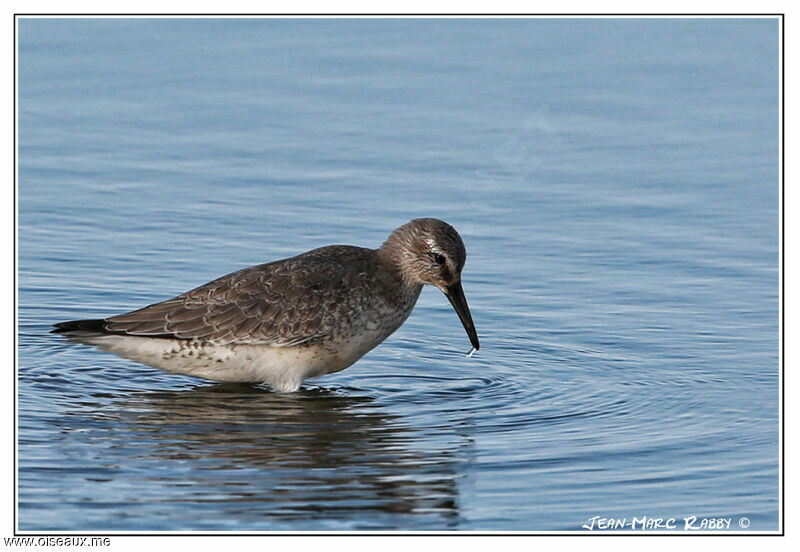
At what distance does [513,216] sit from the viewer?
15.4m

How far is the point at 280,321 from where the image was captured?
11.4 metres

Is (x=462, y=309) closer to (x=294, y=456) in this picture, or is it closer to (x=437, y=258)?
(x=437, y=258)

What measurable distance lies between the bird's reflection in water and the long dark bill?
3.39 ft

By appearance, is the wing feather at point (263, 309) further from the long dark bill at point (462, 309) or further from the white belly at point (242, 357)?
the long dark bill at point (462, 309)

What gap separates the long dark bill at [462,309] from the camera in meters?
11.7

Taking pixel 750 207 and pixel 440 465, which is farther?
pixel 750 207

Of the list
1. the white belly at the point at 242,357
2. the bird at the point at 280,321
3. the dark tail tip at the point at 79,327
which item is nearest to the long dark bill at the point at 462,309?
the bird at the point at 280,321

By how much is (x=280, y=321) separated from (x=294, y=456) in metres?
1.78

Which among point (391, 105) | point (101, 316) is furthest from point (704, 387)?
point (391, 105)

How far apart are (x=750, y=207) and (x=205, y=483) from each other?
789cm

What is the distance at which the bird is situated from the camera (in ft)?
37.1

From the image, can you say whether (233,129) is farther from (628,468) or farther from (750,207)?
(628,468)

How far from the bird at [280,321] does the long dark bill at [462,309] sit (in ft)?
0.06

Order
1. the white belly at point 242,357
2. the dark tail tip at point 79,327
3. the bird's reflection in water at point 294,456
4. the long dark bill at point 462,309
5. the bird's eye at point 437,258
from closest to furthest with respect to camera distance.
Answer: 1. the bird's reflection in water at point 294,456
2. the dark tail tip at point 79,327
3. the white belly at point 242,357
4. the bird's eye at point 437,258
5. the long dark bill at point 462,309
